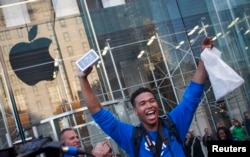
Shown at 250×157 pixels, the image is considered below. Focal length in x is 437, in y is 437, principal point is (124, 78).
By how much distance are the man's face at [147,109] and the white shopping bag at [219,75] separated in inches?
10.9

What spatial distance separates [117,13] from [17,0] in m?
1.95

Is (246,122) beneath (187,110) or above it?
beneath

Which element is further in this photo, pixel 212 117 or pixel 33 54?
pixel 33 54

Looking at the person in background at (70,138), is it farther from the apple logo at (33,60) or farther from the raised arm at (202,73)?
the apple logo at (33,60)

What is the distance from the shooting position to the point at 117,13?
27.5 ft

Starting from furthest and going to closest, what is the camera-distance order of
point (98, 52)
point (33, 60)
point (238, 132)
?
point (33, 60) → point (98, 52) → point (238, 132)

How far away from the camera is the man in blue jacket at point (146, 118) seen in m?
1.76

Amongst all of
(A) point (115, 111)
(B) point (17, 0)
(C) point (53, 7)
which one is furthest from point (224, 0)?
(B) point (17, 0)

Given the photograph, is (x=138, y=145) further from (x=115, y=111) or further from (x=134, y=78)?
(x=134, y=78)

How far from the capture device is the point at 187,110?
1886 millimetres

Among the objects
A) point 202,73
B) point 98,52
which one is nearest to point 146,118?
point 202,73

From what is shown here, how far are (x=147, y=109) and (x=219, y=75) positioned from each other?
1.16ft

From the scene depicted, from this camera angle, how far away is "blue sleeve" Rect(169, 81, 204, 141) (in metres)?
1.85

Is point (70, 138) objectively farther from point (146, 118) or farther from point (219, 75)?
point (219, 75)
